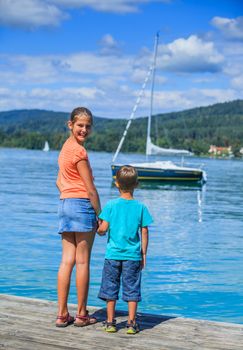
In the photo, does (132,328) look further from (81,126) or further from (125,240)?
(81,126)

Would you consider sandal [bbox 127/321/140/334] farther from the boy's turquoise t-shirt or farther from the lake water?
the lake water

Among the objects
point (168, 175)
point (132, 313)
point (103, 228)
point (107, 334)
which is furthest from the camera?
point (168, 175)

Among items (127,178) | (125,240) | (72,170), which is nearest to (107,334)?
(125,240)

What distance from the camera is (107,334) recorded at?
5.31 metres

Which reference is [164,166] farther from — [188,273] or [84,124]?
[84,124]

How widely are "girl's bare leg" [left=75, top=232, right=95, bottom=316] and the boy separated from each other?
0.16 metres

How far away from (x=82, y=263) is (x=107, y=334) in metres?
0.69

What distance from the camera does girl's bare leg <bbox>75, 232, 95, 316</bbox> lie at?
5.55 meters

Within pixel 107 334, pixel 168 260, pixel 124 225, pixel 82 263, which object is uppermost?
pixel 124 225

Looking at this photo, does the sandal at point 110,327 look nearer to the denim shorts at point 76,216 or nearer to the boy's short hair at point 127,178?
the denim shorts at point 76,216

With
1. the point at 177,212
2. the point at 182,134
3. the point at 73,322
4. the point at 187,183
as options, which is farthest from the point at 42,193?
the point at 182,134

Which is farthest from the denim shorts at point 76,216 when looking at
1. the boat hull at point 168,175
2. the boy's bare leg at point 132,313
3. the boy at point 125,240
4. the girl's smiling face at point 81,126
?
the boat hull at point 168,175

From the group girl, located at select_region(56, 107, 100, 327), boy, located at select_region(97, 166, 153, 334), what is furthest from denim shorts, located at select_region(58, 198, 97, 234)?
boy, located at select_region(97, 166, 153, 334)

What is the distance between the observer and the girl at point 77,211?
547 centimetres
